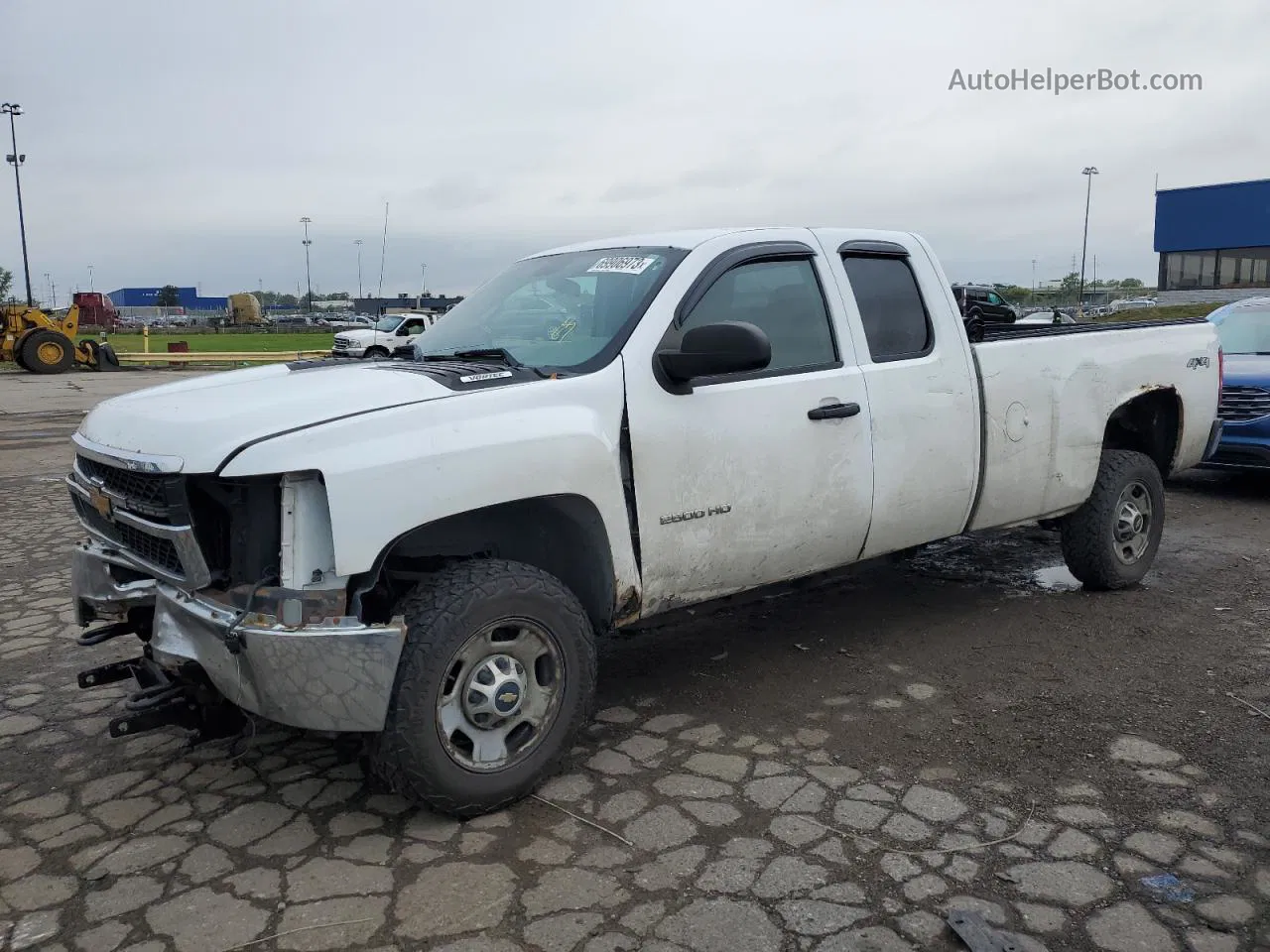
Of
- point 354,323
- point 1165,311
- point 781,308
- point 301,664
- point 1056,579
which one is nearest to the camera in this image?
point 301,664

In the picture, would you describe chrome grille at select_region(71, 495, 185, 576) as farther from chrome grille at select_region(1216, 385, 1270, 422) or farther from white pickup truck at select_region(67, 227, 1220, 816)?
chrome grille at select_region(1216, 385, 1270, 422)

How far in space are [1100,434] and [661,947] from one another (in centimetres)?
394

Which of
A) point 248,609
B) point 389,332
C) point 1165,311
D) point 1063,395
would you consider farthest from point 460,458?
point 1165,311

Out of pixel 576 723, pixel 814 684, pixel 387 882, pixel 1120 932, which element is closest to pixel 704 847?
pixel 576 723

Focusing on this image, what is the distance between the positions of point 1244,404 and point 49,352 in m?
27.3

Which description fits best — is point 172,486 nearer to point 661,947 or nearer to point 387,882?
point 387,882

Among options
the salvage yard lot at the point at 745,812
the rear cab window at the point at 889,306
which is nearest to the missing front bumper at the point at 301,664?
the salvage yard lot at the point at 745,812

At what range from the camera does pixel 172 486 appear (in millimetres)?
3193

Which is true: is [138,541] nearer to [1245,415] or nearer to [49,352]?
[1245,415]

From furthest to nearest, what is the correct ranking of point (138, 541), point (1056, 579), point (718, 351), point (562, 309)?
point (1056, 579) < point (562, 309) < point (718, 351) < point (138, 541)

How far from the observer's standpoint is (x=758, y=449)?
4070 mm

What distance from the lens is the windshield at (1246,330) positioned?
964cm

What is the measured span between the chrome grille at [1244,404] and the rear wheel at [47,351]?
26.9 metres

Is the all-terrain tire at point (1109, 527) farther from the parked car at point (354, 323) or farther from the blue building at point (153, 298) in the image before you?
the blue building at point (153, 298)
